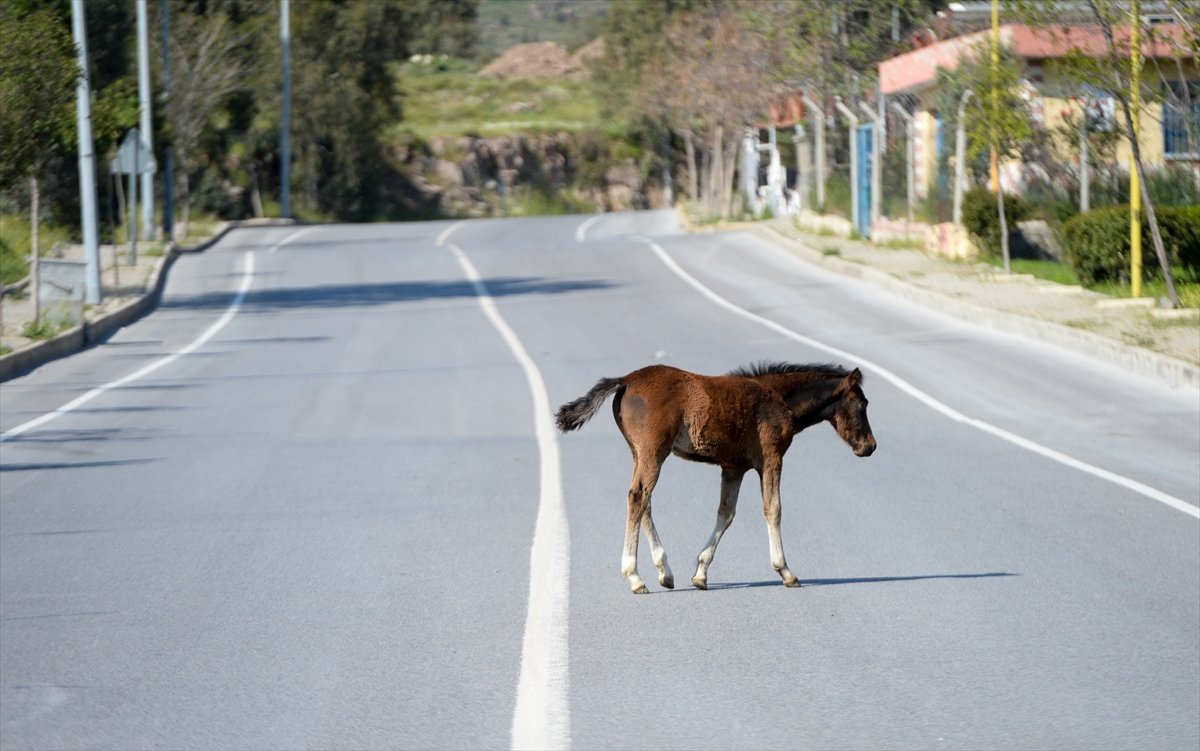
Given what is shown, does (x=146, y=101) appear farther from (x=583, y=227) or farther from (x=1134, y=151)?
(x=1134, y=151)

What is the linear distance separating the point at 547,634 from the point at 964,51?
26.3 m

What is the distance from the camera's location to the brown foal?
249 inches

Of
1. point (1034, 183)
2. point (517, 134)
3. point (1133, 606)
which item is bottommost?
point (1133, 606)

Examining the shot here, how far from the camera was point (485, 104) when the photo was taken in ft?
307

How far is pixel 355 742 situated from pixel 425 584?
88.8 inches

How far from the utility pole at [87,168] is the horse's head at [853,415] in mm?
19385

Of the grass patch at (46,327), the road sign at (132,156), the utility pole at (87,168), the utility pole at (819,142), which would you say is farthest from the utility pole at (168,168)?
the grass patch at (46,327)

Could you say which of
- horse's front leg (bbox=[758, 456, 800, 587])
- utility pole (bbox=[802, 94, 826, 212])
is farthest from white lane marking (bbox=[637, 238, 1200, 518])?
utility pole (bbox=[802, 94, 826, 212])

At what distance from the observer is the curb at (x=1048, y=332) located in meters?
14.9

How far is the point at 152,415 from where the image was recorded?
46.0 ft

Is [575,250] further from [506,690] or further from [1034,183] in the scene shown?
[506,690]

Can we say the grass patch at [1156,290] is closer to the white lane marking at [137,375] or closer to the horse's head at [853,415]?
the white lane marking at [137,375]

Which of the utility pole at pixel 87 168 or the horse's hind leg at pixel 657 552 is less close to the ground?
the utility pole at pixel 87 168

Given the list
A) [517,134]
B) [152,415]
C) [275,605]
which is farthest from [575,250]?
[517,134]
